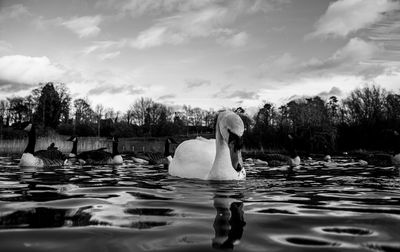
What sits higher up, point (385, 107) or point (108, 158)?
point (385, 107)

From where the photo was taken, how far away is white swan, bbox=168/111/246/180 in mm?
6215

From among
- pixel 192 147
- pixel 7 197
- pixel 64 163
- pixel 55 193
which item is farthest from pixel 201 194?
pixel 64 163

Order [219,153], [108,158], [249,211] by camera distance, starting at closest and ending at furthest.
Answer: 1. [249,211]
2. [219,153]
3. [108,158]

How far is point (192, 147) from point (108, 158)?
8.27 metres

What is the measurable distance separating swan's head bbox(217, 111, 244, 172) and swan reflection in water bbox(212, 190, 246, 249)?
1.79 metres

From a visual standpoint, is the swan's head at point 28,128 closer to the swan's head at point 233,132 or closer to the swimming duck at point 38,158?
the swimming duck at point 38,158

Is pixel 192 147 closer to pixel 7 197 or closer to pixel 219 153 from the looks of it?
pixel 219 153

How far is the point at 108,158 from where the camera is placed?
15211 millimetres

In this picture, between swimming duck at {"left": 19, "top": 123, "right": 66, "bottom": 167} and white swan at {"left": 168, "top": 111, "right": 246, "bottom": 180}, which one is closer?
white swan at {"left": 168, "top": 111, "right": 246, "bottom": 180}

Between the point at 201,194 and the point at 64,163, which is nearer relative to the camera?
the point at 201,194

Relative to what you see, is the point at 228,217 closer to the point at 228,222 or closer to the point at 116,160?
the point at 228,222

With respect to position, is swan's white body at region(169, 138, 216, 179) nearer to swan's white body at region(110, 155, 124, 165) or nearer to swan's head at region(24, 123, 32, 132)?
swan's white body at region(110, 155, 124, 165)

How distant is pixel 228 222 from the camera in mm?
3045

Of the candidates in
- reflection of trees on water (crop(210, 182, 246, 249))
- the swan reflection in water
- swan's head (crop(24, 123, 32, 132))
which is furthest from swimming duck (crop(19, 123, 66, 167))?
the swan reflection in water
